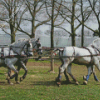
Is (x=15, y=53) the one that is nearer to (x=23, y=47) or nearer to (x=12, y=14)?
(x=23, y=47)

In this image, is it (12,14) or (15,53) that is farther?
(12,14)

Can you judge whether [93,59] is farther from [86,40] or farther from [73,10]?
[86,40]

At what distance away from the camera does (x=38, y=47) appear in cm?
894

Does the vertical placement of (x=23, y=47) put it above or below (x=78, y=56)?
above

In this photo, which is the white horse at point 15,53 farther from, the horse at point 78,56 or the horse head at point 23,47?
the horse at point 78,56

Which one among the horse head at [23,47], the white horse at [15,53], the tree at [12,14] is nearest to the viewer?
the white horse at [15,53]

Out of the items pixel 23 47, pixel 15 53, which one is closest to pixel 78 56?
pixel 23 47

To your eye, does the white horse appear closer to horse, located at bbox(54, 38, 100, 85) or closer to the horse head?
the horse head

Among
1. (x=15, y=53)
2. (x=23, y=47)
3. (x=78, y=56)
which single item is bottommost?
(x=78, y=56)

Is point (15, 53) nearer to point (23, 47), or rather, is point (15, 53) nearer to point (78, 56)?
point (23, 47)

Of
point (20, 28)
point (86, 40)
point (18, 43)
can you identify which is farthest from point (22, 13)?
point (18, 43)

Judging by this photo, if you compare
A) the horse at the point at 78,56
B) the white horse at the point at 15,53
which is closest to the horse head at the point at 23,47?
the white horse at the point at 15,53

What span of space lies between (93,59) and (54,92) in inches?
109

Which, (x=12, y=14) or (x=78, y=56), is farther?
(x=12, y=14)
